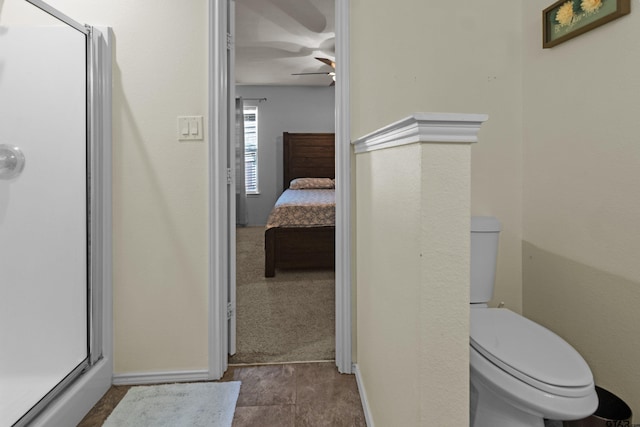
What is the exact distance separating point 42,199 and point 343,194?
1354mm

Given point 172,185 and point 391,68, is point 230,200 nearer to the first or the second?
point 172,185

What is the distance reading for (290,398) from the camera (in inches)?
68.6

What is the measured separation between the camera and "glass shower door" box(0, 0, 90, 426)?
5.22ft

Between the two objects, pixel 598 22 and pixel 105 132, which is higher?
pixel 598 22

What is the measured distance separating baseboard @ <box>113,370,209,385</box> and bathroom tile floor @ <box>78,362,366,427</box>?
0.13ft

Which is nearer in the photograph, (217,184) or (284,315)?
(217,184)

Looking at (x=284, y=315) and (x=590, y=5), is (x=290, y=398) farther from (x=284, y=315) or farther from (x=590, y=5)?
(x=590, y=5)

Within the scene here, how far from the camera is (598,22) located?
144 centimetres

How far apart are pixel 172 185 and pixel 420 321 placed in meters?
1.44

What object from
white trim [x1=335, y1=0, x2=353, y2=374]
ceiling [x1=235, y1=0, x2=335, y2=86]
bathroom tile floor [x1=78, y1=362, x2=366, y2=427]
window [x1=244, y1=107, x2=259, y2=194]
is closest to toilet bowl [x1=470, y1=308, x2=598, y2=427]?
bathroom tile floor [x1=78, y1=362, x2=366, y2=427]

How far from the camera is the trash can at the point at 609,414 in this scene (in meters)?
1.34

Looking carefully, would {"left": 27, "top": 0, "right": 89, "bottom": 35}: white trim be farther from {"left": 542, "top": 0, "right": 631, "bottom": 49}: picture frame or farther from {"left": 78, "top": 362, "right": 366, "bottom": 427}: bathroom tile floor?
{"left": 542, "top": 0, "right": 631, "bottom": 49}: picture frame

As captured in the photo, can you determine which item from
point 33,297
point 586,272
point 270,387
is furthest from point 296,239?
point 586,272

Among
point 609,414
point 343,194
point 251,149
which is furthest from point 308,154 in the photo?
point 609,414
